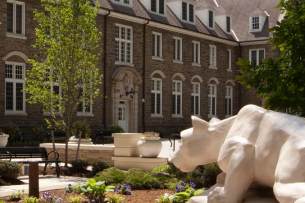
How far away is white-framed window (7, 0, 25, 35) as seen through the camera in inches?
876

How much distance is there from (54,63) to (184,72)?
19803mm

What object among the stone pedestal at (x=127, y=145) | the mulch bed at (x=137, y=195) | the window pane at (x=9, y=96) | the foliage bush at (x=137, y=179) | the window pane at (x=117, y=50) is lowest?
the mulch bed at (x=137, y=195)

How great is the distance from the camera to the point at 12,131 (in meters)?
20.5

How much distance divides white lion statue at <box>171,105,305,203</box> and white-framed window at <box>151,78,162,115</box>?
25102 mm

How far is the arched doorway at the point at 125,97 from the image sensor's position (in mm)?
26766

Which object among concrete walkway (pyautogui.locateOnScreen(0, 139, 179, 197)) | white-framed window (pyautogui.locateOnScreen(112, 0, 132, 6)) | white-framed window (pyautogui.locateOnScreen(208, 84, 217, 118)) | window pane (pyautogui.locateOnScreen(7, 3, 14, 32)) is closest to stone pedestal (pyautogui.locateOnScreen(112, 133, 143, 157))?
concrete walkway (pyautogui.locateOnScreen(0, 139, 179, 197))

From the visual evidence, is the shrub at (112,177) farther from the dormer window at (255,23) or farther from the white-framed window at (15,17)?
the dormer window at (255,23)

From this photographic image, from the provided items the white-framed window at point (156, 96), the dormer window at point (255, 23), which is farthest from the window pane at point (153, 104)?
the dormer window at point (255, 23)

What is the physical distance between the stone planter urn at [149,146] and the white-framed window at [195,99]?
21.2 metres

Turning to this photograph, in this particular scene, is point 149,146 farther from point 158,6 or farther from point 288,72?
point 158,6

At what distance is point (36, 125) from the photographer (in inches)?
887

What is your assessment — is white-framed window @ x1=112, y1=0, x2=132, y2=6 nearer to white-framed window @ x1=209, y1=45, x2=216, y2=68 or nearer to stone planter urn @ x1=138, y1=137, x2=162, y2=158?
white-framed window @ x1=209, y1=45, x2=216, y2=68

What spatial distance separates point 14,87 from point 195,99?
15521 mm

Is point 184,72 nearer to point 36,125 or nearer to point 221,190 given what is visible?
point 36,125
